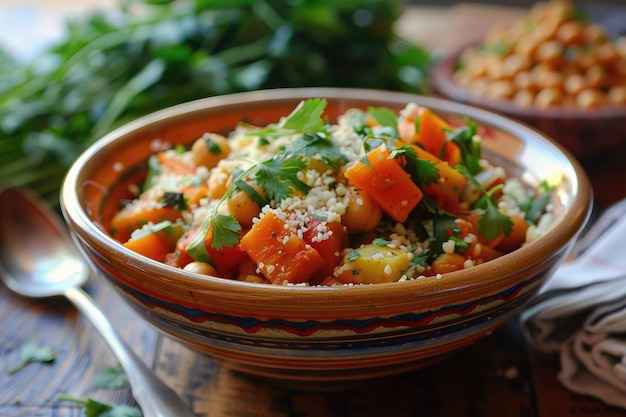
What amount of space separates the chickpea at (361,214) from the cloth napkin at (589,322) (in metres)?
0.44

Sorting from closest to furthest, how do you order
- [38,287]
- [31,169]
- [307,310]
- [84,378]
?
[307,310] < [84,378] < [38,287] < [31,169]

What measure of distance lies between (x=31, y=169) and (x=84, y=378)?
107 centimetres

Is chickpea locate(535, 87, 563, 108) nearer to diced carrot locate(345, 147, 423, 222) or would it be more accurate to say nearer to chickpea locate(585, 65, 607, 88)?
chickpea locate(585, 65, 607, 88)

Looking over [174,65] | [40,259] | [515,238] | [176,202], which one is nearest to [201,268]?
[176,202]

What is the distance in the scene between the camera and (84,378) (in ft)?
4.91

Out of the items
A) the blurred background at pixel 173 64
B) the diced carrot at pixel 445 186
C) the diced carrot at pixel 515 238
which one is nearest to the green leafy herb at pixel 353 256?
the diced carrot at pixel 445 186

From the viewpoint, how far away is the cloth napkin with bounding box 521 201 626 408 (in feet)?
4.62

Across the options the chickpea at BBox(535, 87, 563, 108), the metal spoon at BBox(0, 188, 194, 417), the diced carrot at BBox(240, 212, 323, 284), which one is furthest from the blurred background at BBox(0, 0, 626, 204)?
the diced carrot at BBox(240, 212, 323, 284)


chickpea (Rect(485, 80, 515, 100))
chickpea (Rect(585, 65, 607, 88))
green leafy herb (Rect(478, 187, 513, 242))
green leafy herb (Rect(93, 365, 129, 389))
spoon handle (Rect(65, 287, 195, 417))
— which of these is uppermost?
green leafy herb (Rect(478, 187, 513, 242))

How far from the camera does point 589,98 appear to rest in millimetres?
2471

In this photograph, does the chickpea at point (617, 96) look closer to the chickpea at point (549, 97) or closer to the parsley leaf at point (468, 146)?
the chickpea at point (549, 97)

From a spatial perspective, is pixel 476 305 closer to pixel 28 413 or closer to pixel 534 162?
pixel 534 162

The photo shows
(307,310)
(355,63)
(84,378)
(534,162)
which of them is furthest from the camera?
(355,63)

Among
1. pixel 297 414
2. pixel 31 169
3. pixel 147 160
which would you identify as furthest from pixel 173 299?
pixel 31 169
